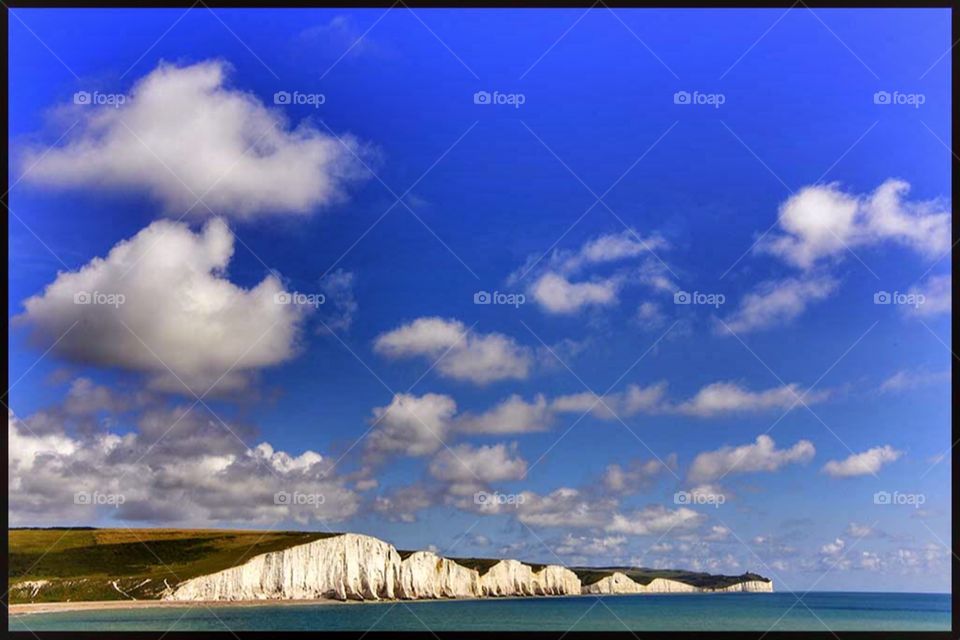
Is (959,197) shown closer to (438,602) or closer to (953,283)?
(953,283)

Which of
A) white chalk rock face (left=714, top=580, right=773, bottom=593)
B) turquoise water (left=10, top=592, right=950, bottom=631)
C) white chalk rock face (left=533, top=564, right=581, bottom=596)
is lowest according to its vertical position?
turquoise water (left=10, top=592, right=950, bottom=631)

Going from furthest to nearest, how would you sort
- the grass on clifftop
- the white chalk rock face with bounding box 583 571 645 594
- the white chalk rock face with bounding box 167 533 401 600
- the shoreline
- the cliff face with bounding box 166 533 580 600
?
the cliff face with bounding box 166 533 580 600, the white chalk rock face with bounding box 583 571 645 594, the white chalk rock face with bounding box 167 533 401 600, the shoreline, the grass on clifftop

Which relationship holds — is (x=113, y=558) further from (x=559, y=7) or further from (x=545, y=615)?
(x=559, y=7)

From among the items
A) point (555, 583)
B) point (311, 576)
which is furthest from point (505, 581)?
point (311, 576)

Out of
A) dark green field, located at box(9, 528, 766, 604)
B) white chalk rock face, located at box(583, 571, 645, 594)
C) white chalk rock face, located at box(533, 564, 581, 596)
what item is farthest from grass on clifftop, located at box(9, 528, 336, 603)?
white chalk rock face, located at box(583, 571, 645, 594)

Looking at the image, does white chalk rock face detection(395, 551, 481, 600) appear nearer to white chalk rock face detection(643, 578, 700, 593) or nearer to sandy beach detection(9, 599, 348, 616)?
sandy beach detection(9, 599, 348, 616)

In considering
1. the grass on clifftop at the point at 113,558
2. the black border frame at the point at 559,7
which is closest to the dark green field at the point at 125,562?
the grass on clifftop at the point at 113,558
